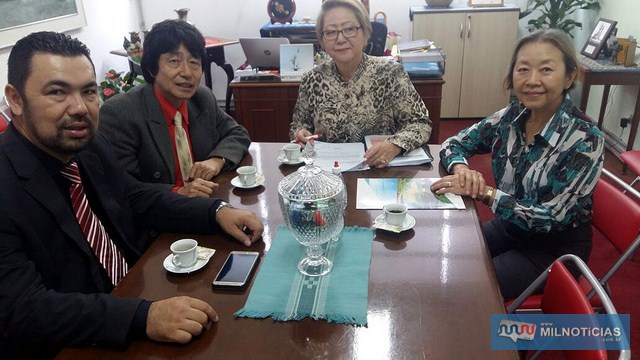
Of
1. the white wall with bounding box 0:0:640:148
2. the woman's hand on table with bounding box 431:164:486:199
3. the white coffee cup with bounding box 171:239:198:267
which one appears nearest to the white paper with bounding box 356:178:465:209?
the woman's hand on table with bounding box 431:164:486:199

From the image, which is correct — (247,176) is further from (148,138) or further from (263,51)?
(263,51)

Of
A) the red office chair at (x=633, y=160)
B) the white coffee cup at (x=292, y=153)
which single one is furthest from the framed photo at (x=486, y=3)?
the white coffee cup at (x=292, y=153)

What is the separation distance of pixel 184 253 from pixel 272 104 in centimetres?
212

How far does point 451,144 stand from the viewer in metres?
1.73

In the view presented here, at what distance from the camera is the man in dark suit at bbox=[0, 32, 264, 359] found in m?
0.92

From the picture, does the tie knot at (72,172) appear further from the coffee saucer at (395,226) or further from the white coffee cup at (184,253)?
the coffee saucer at (395,226)

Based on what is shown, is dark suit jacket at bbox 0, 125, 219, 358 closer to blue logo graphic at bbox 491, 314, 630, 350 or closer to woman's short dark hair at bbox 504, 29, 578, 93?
blue logo graphic at bbox 491, 314, 630, 350

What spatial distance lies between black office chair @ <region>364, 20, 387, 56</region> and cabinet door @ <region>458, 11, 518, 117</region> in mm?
1313

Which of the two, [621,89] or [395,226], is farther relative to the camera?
[621,89]

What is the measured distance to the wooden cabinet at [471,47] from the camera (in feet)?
13.9

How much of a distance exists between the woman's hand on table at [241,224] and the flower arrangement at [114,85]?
1865mm

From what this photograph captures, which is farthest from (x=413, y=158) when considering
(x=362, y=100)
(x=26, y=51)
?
(x=26, y=51)

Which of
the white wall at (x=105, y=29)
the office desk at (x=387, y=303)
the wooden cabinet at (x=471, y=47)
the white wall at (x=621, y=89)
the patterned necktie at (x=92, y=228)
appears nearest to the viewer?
the office desk at (x=387, y=303)

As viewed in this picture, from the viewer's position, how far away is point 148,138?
1.64m
